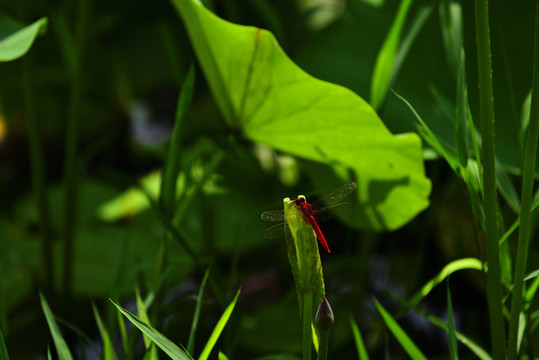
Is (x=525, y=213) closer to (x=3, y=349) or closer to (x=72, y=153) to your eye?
(x=3, y=349)

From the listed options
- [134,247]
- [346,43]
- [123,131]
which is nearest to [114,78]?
[123,131]

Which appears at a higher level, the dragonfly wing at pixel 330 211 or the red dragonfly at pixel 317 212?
the red dragonfly at pixel 317 212

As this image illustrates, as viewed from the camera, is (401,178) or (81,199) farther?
(81,199)

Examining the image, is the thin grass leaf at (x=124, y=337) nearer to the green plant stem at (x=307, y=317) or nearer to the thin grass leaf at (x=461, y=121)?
the green plant stem at (x=307, y=317)

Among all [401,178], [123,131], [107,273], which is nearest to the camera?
[401,178]

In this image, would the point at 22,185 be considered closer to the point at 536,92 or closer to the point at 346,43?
the point at 346,43

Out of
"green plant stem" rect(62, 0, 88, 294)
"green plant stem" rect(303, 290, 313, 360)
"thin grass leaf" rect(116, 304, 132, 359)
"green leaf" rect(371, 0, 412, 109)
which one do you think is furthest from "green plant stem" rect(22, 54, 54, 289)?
"green plant stem" rect(303, 290, 313, 360)

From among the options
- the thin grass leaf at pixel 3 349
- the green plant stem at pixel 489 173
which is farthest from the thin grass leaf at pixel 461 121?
the thin grass leaf at pixel 3 349
